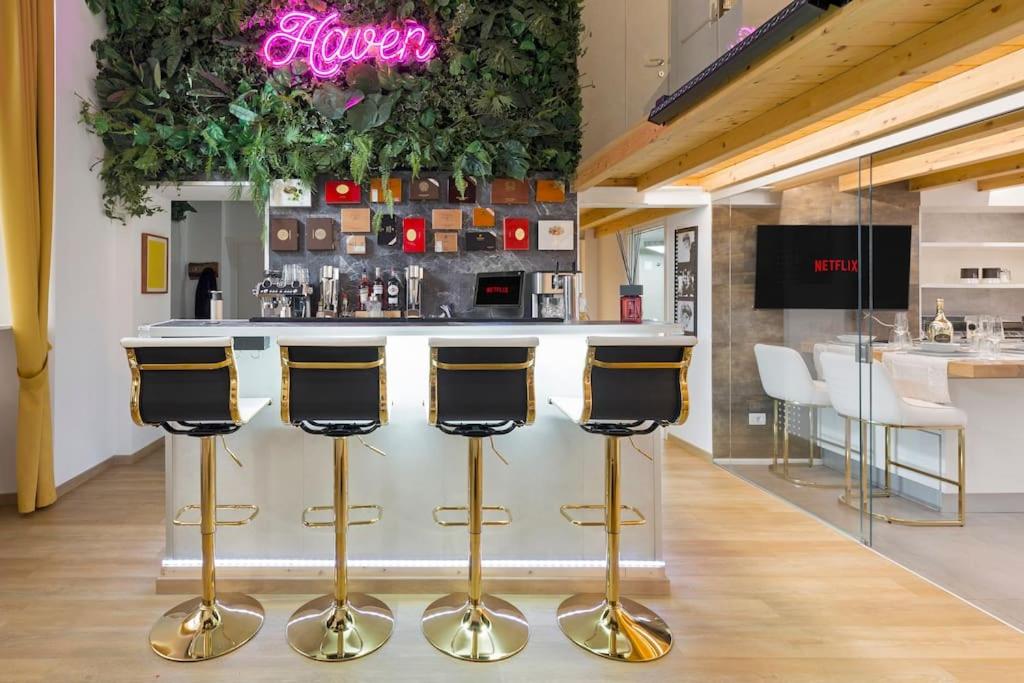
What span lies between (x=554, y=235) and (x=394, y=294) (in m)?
1.38

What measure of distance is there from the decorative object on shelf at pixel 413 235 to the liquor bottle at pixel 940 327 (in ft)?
11.5

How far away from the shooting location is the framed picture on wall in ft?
19.4

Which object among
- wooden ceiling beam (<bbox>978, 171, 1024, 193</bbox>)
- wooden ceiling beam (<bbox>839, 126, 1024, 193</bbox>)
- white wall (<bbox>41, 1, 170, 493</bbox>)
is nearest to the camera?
wooden ceiling beam (<bbox>839, 126, 1024, 193</bbox>)

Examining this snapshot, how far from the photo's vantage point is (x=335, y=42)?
4.94m

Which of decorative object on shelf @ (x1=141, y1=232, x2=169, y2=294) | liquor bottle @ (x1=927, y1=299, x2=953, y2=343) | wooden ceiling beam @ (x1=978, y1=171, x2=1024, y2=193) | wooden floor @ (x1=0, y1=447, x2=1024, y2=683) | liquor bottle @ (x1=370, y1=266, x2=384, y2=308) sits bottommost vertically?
wooden floor @ (x1=0, y1=447, x2=1024, y2=683)

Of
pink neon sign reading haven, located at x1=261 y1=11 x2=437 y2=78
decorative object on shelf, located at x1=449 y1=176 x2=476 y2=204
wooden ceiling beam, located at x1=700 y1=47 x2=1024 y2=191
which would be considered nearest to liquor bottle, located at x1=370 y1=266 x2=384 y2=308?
decorative object on shelf, located at x1=449 y1=176 x2=476 y2=204

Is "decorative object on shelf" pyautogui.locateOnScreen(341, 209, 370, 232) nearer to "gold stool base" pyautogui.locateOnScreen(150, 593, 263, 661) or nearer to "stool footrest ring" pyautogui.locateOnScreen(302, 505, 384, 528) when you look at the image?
"stool footrest ring" pyautogui.locateOnScreen(302, 505, 384, 528)

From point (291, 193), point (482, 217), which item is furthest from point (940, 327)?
point (291, 193)

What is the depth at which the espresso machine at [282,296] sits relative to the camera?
415 centimetres

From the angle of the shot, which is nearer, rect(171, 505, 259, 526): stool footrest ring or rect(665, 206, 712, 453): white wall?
rect(171, 505, 259, 526): stool footrest ring

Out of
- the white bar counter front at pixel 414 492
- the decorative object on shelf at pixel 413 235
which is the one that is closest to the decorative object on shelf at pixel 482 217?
the decorative object on shelf at pixel 413 235

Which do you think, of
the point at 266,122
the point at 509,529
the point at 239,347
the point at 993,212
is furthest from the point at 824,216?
the point at 266,122

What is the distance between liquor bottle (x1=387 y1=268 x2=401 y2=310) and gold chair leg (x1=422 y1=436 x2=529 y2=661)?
2.56m

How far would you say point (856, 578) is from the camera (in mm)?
3260
